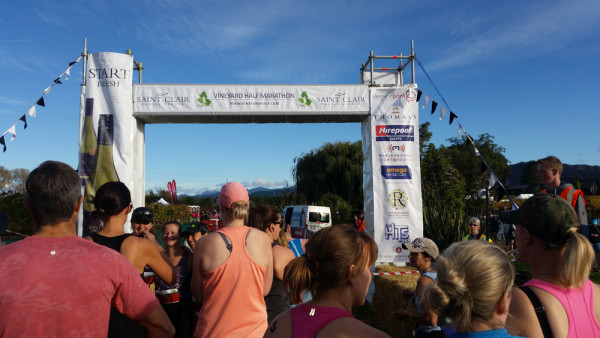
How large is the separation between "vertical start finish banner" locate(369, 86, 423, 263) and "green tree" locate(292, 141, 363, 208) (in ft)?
62.3

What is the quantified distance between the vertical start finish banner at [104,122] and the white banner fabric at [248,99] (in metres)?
0.40

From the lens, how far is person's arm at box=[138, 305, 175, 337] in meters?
1.70

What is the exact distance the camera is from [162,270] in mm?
2436

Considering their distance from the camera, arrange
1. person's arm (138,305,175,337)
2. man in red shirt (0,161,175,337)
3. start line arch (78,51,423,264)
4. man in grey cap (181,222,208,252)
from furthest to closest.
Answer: start line arch (78,51,423,264), man in grey cap (181,222,208,252), person's arm (138,305,175,337), man in red shirt (0,161,175,337)

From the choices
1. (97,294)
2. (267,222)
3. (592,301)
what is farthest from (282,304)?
(592,301)

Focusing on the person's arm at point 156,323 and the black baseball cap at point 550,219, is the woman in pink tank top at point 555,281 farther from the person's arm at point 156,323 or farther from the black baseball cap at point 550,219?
the person's arm at point 156,323

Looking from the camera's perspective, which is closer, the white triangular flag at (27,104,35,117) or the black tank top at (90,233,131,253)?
the black tank top at (90,233,131,253)

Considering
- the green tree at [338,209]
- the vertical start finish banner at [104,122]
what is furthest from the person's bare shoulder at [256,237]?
the green tree at [338,209]

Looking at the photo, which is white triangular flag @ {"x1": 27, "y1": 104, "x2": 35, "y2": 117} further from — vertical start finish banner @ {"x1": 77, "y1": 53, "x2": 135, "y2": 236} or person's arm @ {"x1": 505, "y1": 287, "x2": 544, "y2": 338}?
person's arm @ {"x1": 505, "y1": 287, "x2": 544, "y2": 338}

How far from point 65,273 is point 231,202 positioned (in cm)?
127

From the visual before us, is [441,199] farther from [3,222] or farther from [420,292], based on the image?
[3,222]

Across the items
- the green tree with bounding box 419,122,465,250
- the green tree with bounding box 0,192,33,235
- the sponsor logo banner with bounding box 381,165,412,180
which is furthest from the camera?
the green tree with bounding box 0,192,33,235

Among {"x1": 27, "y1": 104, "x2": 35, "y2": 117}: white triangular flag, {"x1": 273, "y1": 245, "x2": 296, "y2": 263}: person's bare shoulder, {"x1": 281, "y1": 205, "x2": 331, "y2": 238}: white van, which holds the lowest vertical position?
{"x1": 281, "y1": 205, "x2": 331, "y2": 238}: white van

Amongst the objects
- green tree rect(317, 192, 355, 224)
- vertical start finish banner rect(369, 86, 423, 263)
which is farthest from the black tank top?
green tree rect(317, 192, 355, 224)
